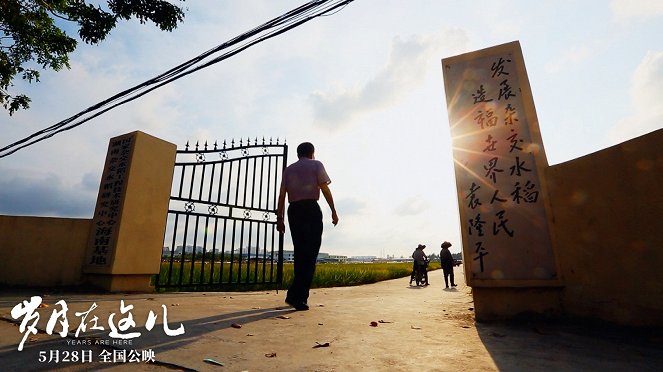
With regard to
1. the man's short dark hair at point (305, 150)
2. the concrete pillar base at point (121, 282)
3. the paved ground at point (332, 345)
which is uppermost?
the man's short dark hair at point (305, 150)

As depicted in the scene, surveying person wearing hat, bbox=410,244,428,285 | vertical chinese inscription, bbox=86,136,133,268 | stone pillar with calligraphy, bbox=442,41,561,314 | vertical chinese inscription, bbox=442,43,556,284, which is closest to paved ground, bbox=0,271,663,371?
stone pillar with calligraphy, bbox=442,41,561,314

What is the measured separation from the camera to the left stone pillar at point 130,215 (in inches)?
189

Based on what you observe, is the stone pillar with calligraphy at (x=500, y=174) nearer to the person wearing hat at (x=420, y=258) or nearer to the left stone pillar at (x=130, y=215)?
the left stone pillar at (x=130, y=215)

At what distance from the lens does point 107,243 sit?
4852 millimetres

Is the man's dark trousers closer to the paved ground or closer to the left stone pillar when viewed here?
the paved ground

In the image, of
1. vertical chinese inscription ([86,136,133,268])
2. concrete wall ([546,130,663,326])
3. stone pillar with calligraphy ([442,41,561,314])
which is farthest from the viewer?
vertical chinese inscription ([86,136,133,268])

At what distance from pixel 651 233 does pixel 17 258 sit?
7.43 meters

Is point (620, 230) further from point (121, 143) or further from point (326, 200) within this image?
point (121, 143)

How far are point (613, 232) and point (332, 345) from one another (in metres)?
2.32

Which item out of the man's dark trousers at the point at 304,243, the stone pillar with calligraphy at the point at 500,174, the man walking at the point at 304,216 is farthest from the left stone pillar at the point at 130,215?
the stone pillar with calligraphy at the point at 500,174

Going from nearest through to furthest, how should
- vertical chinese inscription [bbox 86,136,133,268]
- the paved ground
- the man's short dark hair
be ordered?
1. the paved ground
2. the man's short dark hair
3. vertical chinese inscription [bbox 86,136,133,268]

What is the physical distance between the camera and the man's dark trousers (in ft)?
11.3

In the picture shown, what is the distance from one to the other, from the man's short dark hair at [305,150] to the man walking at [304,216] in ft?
0.59

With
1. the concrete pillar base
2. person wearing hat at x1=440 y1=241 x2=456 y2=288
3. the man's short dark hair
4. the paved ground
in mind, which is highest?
the man's short dark hair
